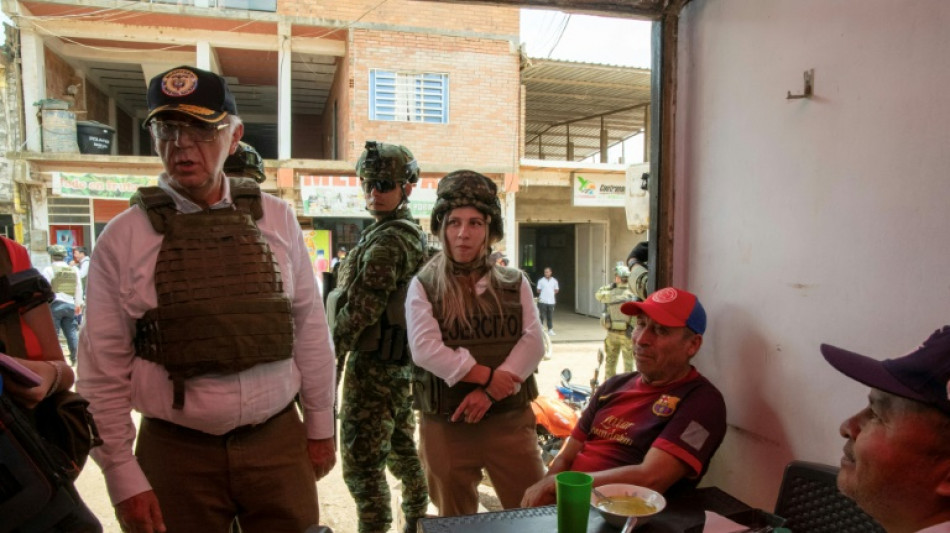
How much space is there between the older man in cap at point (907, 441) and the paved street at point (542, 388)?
3145 millimetres

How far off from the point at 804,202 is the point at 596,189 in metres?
11.6

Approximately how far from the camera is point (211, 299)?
1.71 meters

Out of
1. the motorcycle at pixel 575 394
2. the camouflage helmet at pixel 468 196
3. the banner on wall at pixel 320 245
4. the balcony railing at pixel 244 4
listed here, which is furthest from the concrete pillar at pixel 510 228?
the camouflage helmet at pixel 468 196

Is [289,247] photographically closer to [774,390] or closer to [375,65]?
[774,390]

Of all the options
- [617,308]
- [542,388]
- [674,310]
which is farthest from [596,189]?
[674,310]

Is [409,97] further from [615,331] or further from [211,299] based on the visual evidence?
[211,299]

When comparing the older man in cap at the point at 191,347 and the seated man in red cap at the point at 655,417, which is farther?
the seated man in red cap at the point at 655,417

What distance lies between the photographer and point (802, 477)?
68.7 inches

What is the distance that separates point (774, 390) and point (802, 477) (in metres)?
0.42

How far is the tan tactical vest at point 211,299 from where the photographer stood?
5.41 feet

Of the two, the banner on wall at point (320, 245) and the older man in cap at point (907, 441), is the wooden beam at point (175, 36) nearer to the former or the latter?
the banner on wall at point (320, 245)

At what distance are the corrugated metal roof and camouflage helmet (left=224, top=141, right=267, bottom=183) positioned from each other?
9.65 m

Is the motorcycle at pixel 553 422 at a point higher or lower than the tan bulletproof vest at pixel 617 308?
lower

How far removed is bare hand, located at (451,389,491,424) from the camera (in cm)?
229
